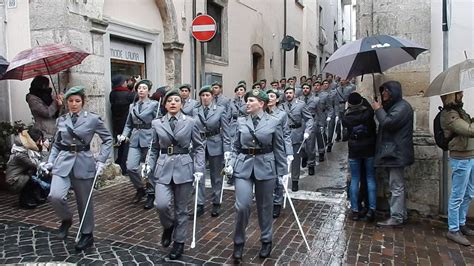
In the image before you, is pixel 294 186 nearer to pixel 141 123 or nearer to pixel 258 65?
pixel 141 123

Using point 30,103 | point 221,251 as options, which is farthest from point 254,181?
point 30,103

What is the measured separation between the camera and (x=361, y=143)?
5.68m

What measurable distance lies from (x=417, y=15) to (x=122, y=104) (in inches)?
207

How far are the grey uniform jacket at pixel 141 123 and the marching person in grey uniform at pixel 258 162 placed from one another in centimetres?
235

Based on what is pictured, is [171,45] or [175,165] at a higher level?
[171,45]

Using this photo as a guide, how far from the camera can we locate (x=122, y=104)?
26.8 feet

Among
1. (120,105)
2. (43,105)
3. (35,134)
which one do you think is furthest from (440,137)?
(43,105)

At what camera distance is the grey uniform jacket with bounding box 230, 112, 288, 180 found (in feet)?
14.5

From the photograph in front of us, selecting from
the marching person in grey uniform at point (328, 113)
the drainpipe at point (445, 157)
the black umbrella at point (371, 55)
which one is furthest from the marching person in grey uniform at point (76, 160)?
the marching person in grey uniform at point (328, 113)

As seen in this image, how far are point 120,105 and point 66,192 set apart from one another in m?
3.72

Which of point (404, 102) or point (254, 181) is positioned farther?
point (404, 102)

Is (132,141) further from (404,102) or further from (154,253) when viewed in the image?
(404,102)

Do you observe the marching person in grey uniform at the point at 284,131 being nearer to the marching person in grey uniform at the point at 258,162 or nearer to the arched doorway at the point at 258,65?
the marching person in grey uniform at the point at 258,162

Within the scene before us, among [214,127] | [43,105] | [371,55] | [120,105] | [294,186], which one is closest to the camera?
[371,55]
